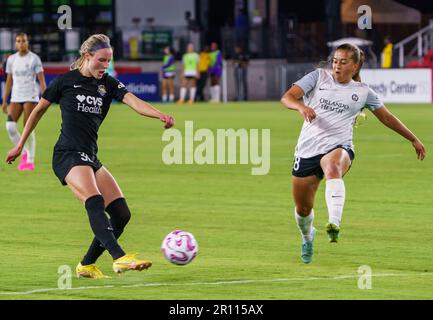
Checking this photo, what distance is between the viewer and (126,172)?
941 inches

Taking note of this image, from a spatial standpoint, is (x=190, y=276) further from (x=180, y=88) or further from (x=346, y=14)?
(x=346, y=14)

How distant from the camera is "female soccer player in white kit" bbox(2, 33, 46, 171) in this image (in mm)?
25203

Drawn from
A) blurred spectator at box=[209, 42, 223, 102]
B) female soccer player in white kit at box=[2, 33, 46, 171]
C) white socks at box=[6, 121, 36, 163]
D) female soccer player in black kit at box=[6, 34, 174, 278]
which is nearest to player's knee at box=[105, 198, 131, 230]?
female soccer player in black kit at box=[6, 34, 174, 278]

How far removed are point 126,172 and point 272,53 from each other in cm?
3411

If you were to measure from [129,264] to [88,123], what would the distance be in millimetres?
1439

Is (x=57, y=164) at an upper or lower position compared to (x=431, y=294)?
upper

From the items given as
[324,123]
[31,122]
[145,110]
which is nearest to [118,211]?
[145,110]

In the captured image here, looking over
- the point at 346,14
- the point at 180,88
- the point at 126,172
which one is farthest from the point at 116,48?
the point at 126,172

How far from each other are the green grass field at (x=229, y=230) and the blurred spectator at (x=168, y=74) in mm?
25585

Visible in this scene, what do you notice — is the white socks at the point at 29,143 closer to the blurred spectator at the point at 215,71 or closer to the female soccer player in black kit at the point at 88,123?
the female soccer player in black kit at the point at 88,123

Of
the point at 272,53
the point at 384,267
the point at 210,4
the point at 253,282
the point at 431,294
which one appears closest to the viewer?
the point at 431,294

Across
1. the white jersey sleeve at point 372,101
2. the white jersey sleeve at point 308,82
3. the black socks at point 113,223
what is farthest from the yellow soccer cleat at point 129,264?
the white jersey sleeve at point 372,101

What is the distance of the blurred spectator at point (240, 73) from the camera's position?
55.7 m

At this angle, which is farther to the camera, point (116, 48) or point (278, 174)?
point (116, 48)
